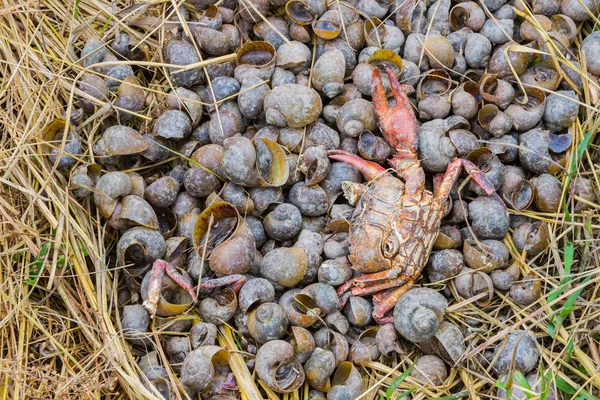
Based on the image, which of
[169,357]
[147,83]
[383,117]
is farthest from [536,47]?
[169,357]

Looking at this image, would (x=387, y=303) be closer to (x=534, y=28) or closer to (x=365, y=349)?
(x=365, y=349)

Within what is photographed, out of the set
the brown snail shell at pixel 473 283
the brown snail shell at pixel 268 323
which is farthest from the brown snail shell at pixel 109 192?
the brown snail shell at pixel 473 283

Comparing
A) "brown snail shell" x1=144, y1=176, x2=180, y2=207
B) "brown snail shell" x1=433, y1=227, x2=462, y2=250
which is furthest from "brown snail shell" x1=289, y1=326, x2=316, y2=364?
"brown snail shell" x1=144, y1=176, x2=180, y2=207

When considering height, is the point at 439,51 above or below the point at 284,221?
above

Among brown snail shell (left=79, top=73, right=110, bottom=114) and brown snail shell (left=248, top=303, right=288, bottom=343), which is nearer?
brown snail shell (left=248, top=303, right=288, bottom=343)

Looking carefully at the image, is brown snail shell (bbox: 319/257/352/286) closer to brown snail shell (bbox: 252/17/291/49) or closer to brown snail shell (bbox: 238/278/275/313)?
brown snail shell (bbox: 238/278/275/313)

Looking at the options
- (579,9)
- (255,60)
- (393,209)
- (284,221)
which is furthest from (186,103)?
(579,9)
